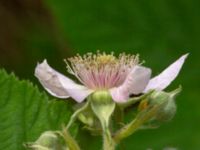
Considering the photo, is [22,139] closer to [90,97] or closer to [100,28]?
[90,97]

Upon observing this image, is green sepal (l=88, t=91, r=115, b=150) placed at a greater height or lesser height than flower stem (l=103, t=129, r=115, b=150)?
greater

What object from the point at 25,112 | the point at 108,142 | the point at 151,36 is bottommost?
the point at 108,142

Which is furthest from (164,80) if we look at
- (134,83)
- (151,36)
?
(151,36)

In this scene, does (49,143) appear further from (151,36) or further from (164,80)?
(151,36)

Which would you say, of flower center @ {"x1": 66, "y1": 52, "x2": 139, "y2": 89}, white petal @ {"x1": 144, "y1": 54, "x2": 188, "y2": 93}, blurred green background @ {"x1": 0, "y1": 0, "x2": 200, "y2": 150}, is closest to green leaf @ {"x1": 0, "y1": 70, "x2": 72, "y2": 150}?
flower center @ {"x1": 66, "y1": 52, "x2": 139, "y2": 89}

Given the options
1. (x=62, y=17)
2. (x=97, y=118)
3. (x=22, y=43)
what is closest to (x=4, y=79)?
(x=97, y=118)

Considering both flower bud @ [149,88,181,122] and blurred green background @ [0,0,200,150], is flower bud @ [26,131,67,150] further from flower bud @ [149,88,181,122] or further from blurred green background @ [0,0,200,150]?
blurred green background @ [0,0,200,150]
